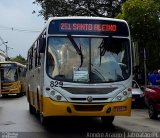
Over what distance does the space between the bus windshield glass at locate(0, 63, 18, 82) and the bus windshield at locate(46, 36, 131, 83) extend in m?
25.8

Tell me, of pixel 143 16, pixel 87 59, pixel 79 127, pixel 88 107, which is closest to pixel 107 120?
pixel 79 127

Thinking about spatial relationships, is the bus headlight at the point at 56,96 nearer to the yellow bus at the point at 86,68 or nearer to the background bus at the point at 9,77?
the yellow bus at the point at 86,68

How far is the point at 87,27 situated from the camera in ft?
46.3

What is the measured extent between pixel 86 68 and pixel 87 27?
1.24m

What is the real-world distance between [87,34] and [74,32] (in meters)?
0.38

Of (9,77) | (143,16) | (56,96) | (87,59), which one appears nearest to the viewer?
(56,96)

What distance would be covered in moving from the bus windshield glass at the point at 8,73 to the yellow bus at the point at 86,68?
25.3 meters

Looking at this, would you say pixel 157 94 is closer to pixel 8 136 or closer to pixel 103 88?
pixel 103 88

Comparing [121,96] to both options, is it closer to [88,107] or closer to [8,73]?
[88,107]

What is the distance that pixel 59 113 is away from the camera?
13352 millimetres

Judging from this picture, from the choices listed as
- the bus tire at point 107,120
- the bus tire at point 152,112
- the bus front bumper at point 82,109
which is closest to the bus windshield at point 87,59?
the bus front bumper at point 82,109

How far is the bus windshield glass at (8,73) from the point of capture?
129ft

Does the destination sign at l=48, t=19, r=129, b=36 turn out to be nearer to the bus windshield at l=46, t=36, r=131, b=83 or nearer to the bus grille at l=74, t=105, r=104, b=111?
the bus windshield at l=46, t=36, r=131, b=83

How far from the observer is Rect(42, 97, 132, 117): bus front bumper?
13383 millimetres
